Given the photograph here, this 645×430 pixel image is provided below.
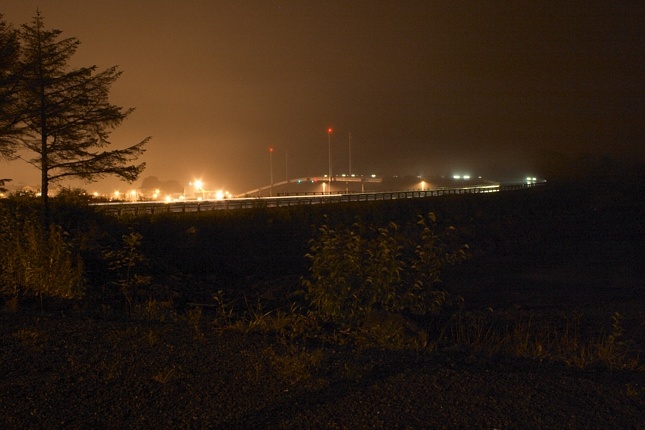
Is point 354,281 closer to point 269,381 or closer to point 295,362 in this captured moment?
point 295,362

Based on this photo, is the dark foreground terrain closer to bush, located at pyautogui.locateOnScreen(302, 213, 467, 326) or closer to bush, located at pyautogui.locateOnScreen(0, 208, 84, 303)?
bush, located at pyautogui.locateOnScreen(302, 213, 467, 326)

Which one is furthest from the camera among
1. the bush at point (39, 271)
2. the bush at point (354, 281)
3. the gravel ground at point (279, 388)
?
the bush at point (39, 271)

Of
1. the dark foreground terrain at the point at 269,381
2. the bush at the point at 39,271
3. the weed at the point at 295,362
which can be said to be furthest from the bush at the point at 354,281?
the bush at the point at 39,271

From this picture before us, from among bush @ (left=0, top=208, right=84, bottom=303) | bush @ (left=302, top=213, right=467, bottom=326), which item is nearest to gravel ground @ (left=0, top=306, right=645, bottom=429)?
bush @ (left=302, top=213, right=467, bottom=326)

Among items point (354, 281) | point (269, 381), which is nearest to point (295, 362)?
point (269, 381)

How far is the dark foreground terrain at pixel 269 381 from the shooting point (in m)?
4.75

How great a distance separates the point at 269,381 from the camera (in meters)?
5.58

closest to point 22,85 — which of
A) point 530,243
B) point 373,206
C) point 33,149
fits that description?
point 33,149

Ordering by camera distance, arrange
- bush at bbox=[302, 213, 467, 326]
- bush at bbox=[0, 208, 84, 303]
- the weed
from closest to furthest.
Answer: the weed, bush at bbox=[302, 213, 467, 326], bush at bbox=[0, 208, 84, 303]

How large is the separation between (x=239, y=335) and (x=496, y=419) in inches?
144

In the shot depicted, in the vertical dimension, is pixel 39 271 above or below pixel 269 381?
above

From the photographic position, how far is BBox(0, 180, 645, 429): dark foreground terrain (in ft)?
15.6

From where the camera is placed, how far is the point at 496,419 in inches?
184

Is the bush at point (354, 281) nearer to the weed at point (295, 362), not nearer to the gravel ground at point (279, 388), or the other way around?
the gravel ground at point (279, 388)
